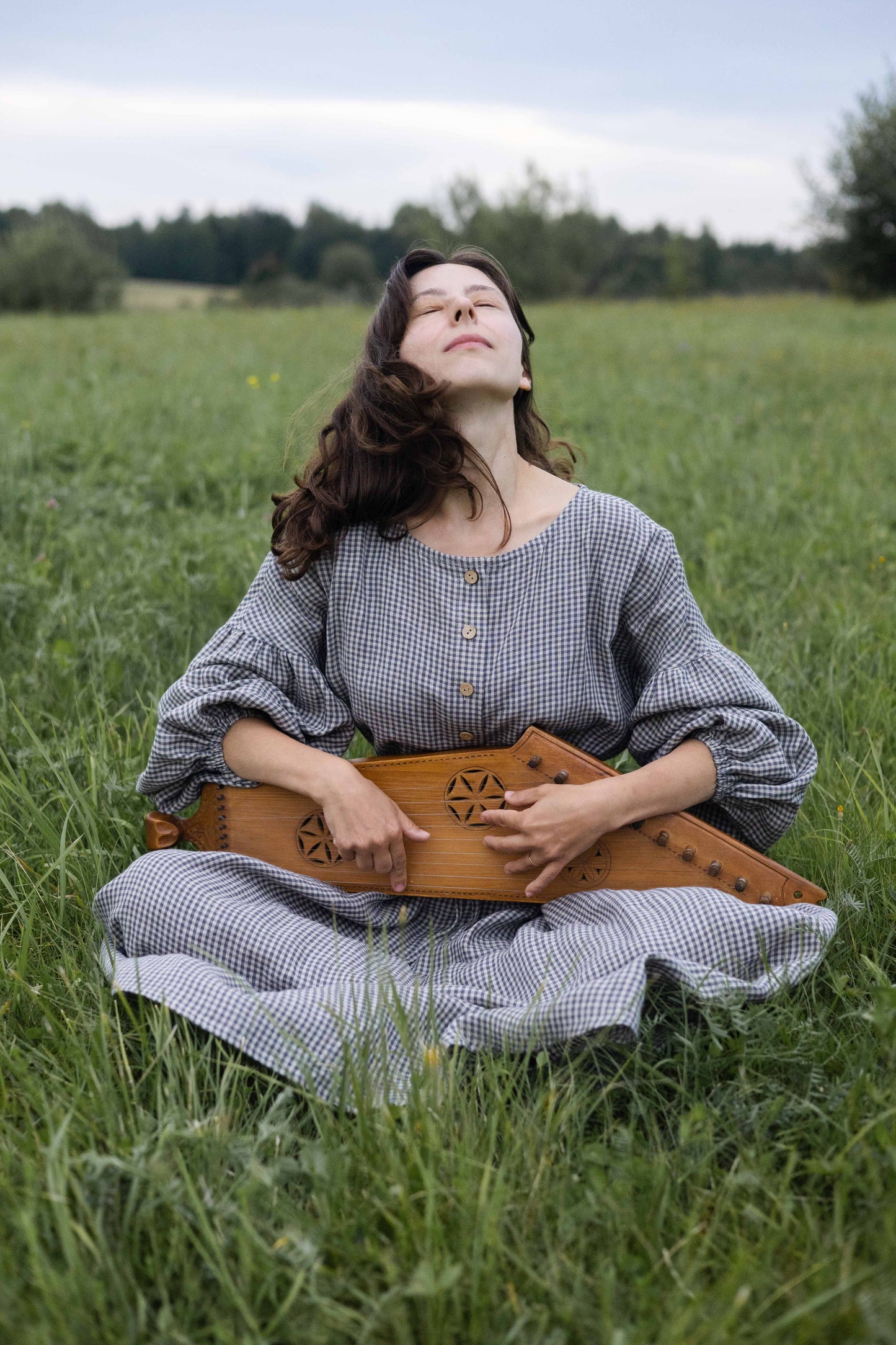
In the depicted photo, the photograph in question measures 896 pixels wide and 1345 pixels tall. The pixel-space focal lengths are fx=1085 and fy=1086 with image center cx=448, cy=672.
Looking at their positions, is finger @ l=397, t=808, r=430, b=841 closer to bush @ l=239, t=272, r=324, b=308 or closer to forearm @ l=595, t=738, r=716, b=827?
forearm @ l=595, t=738, r=716, b=827

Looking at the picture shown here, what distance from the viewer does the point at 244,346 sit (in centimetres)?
1056

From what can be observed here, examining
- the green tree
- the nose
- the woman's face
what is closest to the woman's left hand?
the woman's face

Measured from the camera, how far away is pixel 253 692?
7.42 ft

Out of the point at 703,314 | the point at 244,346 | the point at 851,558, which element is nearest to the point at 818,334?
the point at 703,314

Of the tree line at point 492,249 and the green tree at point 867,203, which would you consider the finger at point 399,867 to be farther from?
the green tree at point 867,203

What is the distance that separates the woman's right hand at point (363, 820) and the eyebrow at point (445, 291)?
1.03m

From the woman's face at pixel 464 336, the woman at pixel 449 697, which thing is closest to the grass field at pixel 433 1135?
the woman at pixel 449 697

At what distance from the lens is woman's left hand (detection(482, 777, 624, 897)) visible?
206cm

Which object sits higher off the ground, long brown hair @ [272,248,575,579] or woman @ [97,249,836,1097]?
long brown hair @ [272,248,575,579]

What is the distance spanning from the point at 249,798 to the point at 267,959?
1.33ft

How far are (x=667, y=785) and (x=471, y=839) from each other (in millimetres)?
411

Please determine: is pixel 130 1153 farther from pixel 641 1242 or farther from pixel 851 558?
pixel 851 558

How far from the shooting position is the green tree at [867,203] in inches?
925

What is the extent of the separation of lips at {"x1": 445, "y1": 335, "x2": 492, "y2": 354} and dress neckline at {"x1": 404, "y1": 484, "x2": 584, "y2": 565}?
1.23 ft
